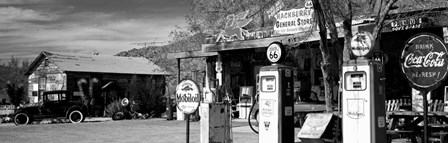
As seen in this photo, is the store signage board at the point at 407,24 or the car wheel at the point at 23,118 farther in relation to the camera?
the car wheel at the point at 23,118

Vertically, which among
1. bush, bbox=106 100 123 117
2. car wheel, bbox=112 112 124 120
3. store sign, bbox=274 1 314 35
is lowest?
car wheel, bbox=112 112 124 120

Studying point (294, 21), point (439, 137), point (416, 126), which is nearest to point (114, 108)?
point (294, 21)

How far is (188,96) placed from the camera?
10211mm

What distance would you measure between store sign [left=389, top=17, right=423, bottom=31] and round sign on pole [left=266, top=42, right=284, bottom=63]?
6.92 metres

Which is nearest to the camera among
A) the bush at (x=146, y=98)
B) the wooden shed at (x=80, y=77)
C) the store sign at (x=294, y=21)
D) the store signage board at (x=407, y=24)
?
the store signage board at (x=407, y=24)

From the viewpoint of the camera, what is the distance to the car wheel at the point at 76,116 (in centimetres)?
2353

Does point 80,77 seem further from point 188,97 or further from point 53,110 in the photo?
point 188,97

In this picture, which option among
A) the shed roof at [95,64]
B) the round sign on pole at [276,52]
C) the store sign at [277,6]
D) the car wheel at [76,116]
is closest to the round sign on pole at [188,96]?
the round sign on pole at [276,52]

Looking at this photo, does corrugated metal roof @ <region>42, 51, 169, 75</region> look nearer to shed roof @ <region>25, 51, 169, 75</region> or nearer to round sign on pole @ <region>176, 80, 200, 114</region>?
shed roof @ <region>25, 51, 169, 75</region>

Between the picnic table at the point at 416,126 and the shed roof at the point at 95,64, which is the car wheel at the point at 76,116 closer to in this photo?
the shed roof at the point at 95,64

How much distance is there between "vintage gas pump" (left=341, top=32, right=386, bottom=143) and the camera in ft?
26.6

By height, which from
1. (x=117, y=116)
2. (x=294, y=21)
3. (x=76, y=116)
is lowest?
(x=117, y=116)

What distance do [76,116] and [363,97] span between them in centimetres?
1799

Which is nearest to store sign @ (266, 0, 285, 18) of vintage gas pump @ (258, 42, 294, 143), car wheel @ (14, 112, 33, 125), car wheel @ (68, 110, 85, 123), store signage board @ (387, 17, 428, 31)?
store signage board @ (387, 17, 428, 31)
